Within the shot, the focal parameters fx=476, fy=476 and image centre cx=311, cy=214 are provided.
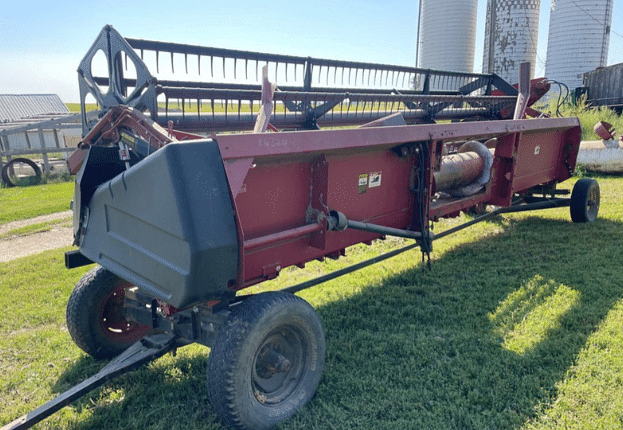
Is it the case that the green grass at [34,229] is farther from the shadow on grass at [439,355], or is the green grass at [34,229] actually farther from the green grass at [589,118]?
the green grass at [589,118]

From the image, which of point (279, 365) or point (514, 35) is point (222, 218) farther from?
point (514, 35)

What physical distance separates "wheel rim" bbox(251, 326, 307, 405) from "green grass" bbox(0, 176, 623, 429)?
179 mm

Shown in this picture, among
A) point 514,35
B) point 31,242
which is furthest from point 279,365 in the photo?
point 514,35

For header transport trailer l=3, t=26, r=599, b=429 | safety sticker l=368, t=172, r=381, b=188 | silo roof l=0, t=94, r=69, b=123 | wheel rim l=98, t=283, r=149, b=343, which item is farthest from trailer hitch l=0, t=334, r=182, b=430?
silo roof l=0, t=94, r=69, b=123

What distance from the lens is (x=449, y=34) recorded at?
19.6 m

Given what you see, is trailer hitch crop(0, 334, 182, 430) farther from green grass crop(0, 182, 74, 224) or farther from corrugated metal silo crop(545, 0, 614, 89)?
corrugated metal silo crop(545, 0, 614, 89)

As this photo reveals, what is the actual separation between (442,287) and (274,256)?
2.12 meters

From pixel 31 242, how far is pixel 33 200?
14.1 ft

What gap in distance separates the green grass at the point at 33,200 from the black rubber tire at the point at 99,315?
633 centimetres

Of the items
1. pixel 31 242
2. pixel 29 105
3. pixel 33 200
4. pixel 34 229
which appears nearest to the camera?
pixel 31 242

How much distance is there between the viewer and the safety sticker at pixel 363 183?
331 cm

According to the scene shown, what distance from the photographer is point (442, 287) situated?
14.3 ft

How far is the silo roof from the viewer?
26.5 metres

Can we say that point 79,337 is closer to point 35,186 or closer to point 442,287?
point 442,287
